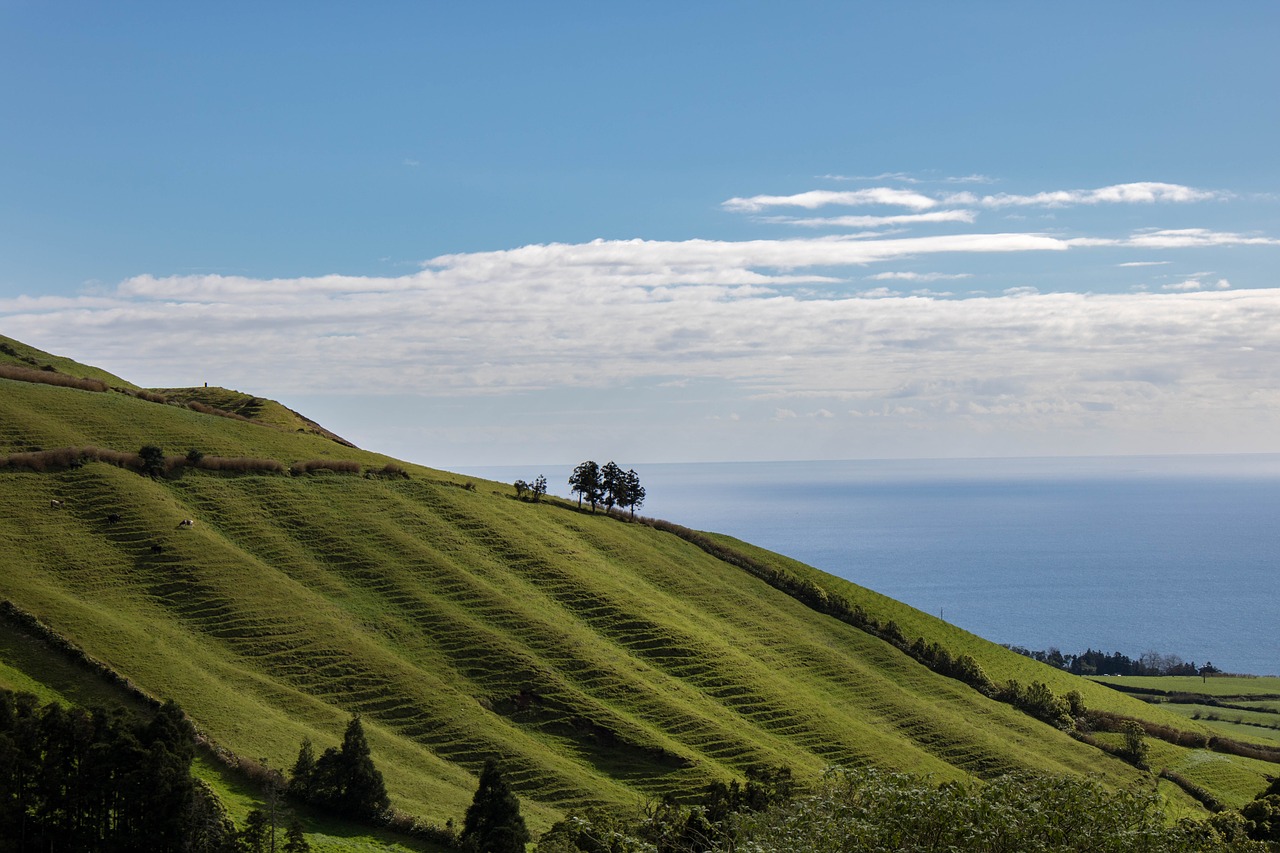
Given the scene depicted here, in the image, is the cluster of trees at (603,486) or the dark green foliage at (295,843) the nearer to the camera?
the dark green foliage at (295,843)

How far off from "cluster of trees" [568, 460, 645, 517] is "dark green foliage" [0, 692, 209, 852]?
262 ft

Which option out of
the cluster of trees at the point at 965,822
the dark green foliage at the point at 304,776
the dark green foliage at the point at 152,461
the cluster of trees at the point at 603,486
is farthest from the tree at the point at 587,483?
the cluster of trees at the point at 965,822

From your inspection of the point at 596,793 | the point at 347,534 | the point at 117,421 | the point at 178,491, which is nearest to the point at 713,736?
the point at 596,793

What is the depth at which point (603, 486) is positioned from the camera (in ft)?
403

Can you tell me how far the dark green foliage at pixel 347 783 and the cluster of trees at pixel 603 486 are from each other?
70026mm

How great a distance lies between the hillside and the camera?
61.6 metres

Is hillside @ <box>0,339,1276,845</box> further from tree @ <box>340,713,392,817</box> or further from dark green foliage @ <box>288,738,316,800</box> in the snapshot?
tree @ <box>340,713,392,817</box>

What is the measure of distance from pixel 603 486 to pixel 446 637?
48205 mm

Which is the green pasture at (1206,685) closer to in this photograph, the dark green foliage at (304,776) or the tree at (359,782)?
the tree at (359,782)

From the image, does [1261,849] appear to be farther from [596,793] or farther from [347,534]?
[347,534]

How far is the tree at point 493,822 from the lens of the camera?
1841 inches

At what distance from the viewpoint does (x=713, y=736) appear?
234 ft

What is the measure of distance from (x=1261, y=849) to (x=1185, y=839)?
660cm

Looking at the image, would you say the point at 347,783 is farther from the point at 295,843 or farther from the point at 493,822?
the point at 295,843
